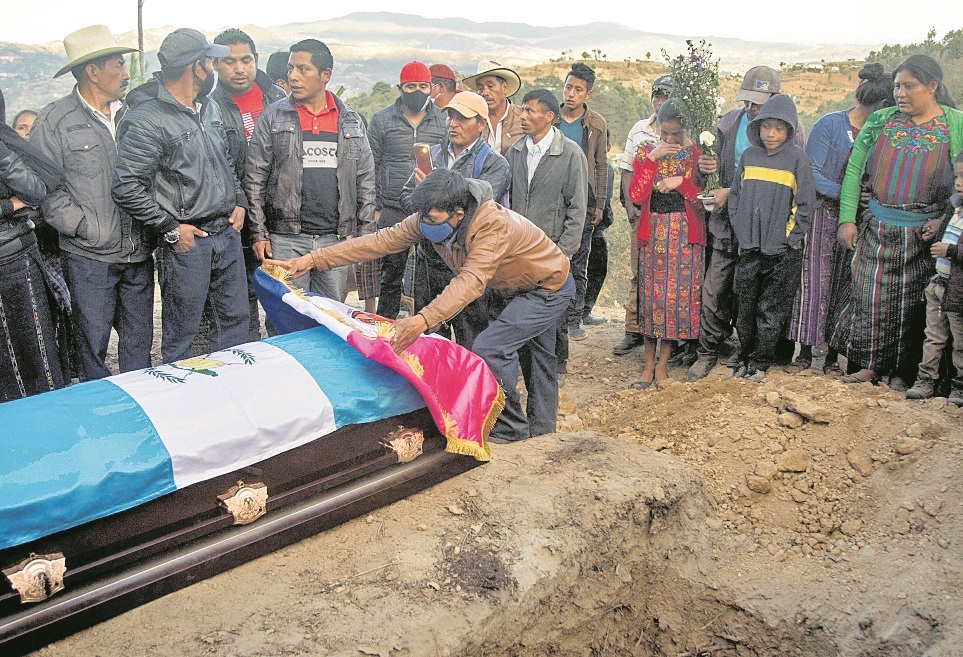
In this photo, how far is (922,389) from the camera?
4988 millimetres

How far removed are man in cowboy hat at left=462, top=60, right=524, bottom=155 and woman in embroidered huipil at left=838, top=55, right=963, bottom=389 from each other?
7.75 feet

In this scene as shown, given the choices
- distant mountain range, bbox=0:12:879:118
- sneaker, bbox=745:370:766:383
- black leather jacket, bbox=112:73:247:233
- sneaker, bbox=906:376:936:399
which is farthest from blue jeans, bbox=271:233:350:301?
distant mountain range, bbox=0:12:879:118

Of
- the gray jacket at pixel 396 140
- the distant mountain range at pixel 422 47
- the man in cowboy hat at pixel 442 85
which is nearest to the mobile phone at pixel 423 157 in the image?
the gray jacket at pixel 396 140

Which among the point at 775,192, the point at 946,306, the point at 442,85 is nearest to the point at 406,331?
the point at 775,192

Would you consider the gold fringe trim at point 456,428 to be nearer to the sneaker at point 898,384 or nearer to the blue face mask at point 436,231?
the blue face mask at point 436,231

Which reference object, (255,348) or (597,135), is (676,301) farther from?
(255,348)

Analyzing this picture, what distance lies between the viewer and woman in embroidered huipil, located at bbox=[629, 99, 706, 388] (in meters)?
5.81

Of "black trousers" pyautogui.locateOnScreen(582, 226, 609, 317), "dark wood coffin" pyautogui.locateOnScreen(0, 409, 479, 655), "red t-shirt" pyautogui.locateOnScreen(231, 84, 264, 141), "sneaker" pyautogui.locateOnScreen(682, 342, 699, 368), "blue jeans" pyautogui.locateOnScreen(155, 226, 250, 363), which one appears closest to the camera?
"dark wood coffin" pyautogui.locateOnScreen(0, 409, 479, 655)

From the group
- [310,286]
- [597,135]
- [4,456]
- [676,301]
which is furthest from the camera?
[597,135]

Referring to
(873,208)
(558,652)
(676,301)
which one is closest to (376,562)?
(558,652)

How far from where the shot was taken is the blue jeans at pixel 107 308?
4.52m

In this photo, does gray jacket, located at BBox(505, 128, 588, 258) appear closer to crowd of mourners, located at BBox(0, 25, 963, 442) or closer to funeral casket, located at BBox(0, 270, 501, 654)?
crowd of mourners, located at BBox(0, 25, 963, 442)

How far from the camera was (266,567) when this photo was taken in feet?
10.6

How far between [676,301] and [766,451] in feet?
5.75
